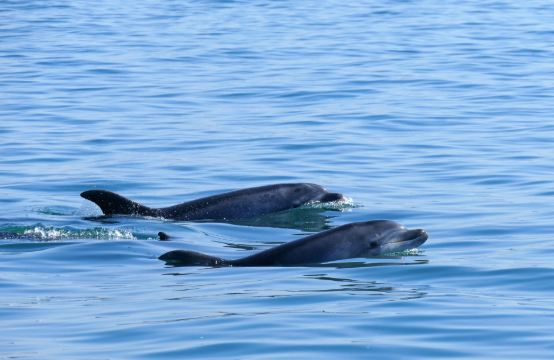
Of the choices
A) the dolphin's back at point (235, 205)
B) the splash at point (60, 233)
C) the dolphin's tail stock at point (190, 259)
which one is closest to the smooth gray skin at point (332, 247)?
the dolphin's tail stock at point (190, 259)

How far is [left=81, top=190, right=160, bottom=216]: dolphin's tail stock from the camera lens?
19.0m

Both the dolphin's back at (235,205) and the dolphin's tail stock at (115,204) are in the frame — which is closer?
the dolphin's tail stock at (115,204)

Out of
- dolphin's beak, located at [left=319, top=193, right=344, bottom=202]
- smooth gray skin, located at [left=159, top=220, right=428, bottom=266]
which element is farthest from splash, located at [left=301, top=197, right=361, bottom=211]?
smooth gray skin, located at [left=159, top=220, right=428, bottom=266]

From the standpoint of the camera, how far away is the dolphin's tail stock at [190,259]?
15.5 m

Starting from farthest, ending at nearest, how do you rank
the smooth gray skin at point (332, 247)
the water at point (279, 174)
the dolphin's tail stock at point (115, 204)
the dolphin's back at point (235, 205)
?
the dolphin's back at point (235, 205) < the dolphin's tail stock at point (115, 204) < the smooth gray skin at point (332, 247) < the water at point (279, 174)

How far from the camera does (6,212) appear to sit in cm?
2002

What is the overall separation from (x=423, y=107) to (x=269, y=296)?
1630 cm

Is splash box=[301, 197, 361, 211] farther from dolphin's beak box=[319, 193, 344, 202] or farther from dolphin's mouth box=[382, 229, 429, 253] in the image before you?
dolphin's mouth box=[382, 229, 429, 253]

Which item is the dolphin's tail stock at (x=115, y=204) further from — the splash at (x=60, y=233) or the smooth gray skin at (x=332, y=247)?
the smooth gray skin at (x=332, y=247)

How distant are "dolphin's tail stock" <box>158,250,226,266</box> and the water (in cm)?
19

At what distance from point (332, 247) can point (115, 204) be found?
14.0 feet

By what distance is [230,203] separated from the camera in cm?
1962


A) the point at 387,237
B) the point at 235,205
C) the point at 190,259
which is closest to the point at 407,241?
the point at 387,237

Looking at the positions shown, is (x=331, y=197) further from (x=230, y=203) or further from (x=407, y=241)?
(x=407, y=241)
